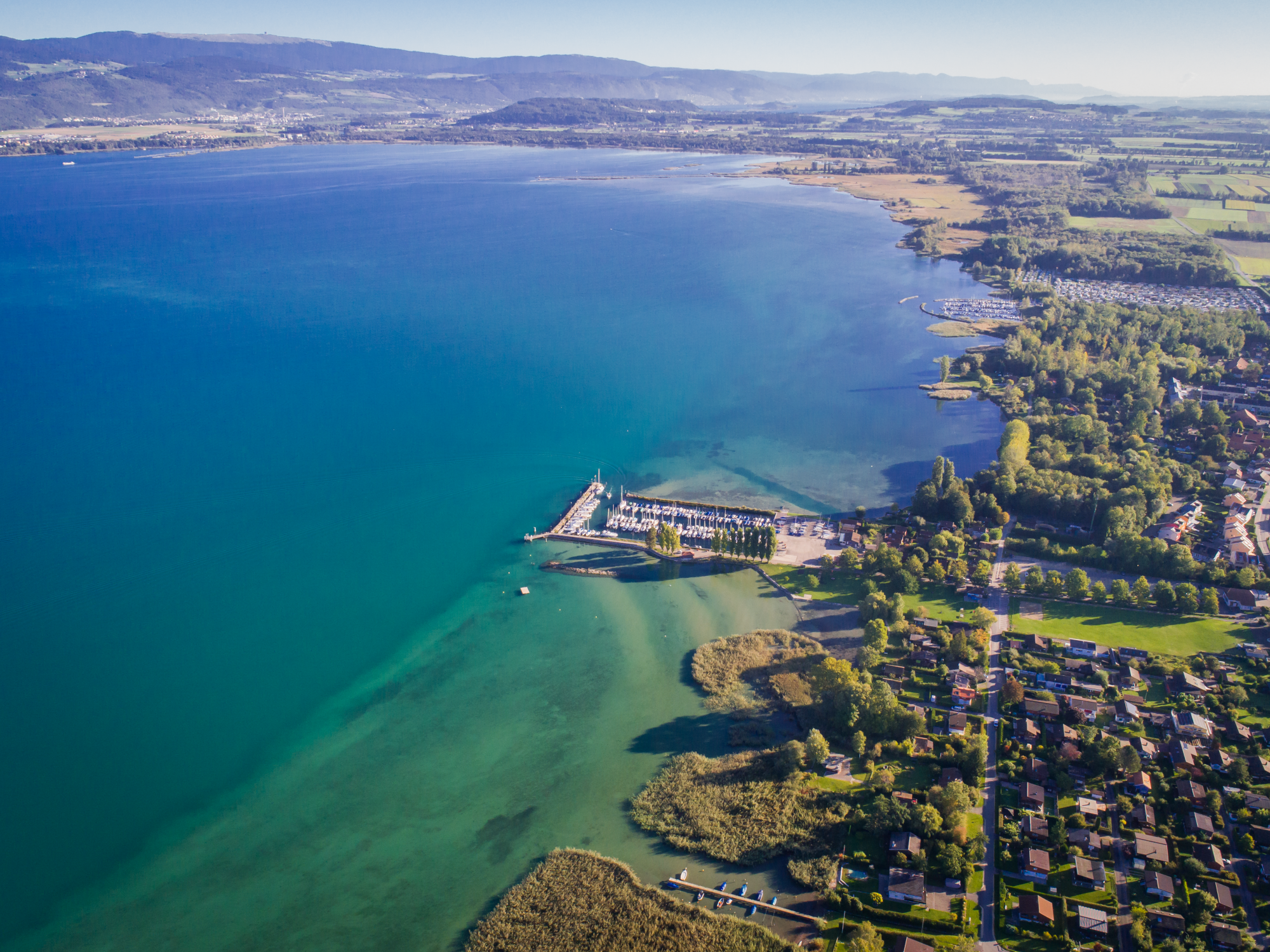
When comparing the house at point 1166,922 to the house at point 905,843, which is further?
the house at point 905,843

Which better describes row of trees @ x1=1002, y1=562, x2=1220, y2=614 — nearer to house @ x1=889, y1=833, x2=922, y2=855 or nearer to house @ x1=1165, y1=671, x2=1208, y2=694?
house @ x1=1165, y1=671, x2=1208, y2=694

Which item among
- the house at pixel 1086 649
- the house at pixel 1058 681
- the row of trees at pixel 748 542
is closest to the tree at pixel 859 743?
the house at pixel 1058 681

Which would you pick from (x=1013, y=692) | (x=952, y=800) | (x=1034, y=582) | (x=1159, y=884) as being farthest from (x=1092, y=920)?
(x=1034, y=582)

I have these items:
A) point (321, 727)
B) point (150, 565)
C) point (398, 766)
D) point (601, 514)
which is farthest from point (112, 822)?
point (601, 514)

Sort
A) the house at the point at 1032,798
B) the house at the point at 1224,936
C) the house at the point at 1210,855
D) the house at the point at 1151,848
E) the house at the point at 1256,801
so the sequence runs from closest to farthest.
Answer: the house at the point at 1224,936 → the house at the point at 1210,855 → the house at the point at 1151,848 → the house at the point at 1256,801 → the house at the point at 1032,798

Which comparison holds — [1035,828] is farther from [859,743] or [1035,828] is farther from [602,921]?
[602,921]

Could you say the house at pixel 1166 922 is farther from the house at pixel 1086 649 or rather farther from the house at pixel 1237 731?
the house at pixel 1086 649
